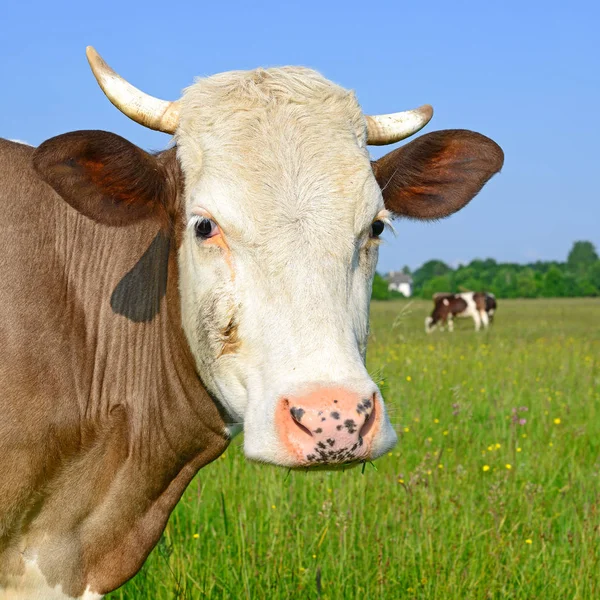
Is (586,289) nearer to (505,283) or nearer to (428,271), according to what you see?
(505,283)

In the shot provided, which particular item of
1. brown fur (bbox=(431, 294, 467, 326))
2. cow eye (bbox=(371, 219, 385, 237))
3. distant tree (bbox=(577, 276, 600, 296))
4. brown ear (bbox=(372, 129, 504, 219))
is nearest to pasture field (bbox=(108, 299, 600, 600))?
cow eye (bbox=(371, 219, 385, 237))

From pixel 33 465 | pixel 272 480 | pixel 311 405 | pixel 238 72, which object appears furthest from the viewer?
pixel 272 480

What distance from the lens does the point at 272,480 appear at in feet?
17.7

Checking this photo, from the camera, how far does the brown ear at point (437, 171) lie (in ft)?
12.7

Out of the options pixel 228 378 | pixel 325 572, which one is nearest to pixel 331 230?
pixel 228 378

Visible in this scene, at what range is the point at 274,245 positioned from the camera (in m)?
2.99

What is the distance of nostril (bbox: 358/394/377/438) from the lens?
269 centimetres

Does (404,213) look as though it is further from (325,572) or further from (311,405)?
(325,572)

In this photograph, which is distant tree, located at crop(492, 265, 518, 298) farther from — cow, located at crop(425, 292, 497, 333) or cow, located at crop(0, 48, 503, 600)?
cow, located at crop(0, 48, 503, 600)

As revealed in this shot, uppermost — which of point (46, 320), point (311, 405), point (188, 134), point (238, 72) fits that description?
point (238, 72)

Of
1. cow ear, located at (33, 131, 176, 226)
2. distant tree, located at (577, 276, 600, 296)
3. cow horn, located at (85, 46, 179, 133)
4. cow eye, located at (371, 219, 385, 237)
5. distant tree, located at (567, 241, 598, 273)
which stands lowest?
cow eye, located at (371, 219, 385, 237)

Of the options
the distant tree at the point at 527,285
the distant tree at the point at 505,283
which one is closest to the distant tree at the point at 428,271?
the distant tree at the point at 505,283

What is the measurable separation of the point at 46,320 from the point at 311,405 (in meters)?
1.43

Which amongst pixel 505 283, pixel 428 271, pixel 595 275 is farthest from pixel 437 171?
pixel 428 271
